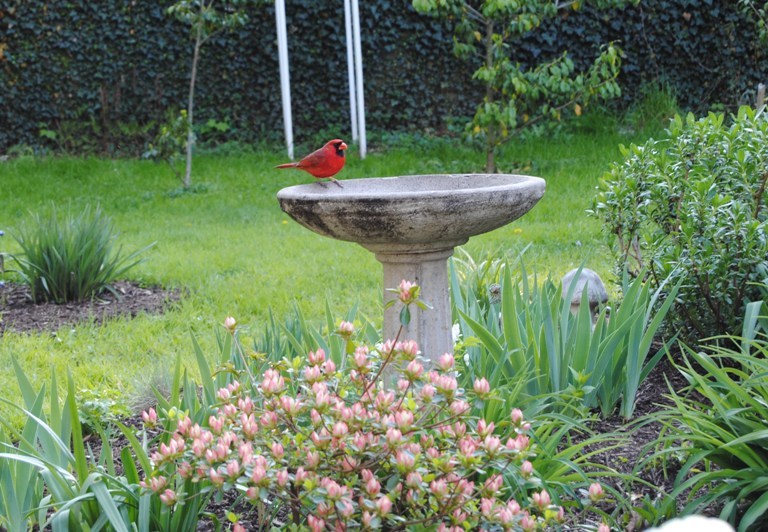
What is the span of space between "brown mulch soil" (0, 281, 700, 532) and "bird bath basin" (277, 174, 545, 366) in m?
0.70

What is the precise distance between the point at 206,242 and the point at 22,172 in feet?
13.0

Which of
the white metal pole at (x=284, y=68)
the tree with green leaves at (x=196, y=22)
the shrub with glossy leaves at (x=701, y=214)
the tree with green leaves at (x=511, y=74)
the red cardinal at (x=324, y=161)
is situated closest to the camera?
the red cardinal at (x=324, y=161)

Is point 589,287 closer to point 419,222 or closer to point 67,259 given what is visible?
point 419,222

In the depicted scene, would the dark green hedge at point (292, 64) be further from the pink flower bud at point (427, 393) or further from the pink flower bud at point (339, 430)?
the pink flower bud at point (339, 430)

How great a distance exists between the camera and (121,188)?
901 cm

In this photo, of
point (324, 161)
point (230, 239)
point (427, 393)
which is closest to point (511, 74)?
point (230, 239)

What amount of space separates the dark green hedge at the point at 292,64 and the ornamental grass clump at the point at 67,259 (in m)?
5.57

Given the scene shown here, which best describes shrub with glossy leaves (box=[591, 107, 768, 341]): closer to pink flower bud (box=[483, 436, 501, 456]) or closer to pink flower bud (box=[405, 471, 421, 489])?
pink flower bud (box=[483, 436, 501, 456])

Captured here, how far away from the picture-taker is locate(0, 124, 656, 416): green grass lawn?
449 cm

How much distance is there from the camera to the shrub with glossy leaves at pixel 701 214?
10.7ft

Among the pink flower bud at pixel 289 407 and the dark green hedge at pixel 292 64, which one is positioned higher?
the dark green hedge at pixel 292 64

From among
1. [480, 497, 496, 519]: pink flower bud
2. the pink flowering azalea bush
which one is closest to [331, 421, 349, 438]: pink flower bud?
the pink flowering azalea bush

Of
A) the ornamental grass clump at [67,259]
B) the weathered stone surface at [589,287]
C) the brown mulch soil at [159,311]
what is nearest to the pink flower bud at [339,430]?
the brown mulch soil at [159,311]

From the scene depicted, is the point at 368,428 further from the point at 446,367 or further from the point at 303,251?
the point at 303,251
